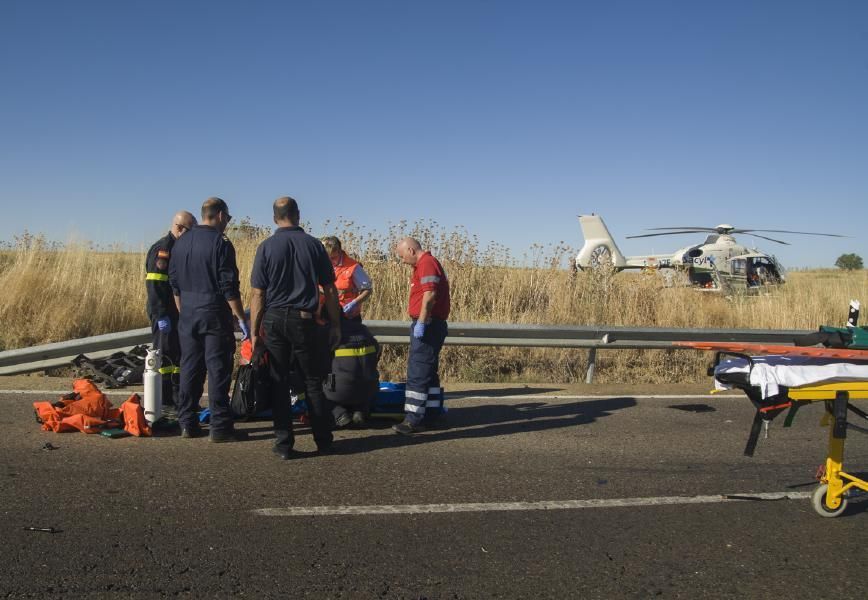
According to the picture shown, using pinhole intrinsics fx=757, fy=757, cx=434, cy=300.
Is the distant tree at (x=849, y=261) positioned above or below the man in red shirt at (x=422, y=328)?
above

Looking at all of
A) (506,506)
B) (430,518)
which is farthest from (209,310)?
(506,506)

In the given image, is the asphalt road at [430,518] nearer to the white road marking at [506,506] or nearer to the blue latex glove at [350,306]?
the white road marking at [506,506]

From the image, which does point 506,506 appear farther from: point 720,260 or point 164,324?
point 720,260

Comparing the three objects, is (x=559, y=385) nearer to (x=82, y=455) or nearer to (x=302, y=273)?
(x=302, y=273)

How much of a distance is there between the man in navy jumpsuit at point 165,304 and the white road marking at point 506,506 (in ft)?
10.4

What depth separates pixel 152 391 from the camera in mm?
6762

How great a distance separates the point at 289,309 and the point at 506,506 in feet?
7.45

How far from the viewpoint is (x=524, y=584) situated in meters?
3.70

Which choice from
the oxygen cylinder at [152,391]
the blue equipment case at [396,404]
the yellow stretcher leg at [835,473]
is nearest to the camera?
the yellow stretcher leg at [835,473]

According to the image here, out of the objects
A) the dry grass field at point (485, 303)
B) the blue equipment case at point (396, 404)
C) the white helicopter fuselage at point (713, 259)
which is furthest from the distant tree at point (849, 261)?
the blue equipment case at point (396, 404)

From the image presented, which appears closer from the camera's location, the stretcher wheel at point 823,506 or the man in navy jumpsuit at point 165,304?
the stretcher wheel at point 823,506

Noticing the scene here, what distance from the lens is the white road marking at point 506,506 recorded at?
4.68 metres

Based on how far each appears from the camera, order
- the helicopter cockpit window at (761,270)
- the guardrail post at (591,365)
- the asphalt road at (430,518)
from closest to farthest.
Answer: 1. the asphalt road at (430,518)
2. the guardrail post at (591,365)
3. the helicopter cockpit window at (761,270)

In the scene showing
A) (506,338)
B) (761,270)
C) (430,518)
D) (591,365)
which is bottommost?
(430,518)
